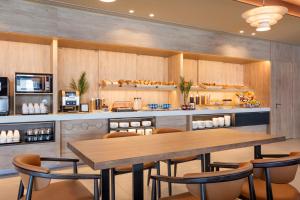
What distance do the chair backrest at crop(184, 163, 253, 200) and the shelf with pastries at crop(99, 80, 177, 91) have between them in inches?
135

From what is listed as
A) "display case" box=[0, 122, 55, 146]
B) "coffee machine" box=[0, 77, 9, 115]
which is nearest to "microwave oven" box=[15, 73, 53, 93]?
"coffee machine" box=[0, 77, 9, 115]

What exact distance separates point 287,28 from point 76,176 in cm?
533

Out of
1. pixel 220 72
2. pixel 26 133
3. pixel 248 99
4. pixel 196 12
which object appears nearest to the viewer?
pixel 26 133

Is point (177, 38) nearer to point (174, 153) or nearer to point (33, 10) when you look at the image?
point (33, 10)

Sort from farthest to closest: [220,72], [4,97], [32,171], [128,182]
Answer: [220,72], [4,97], [128,182], [32,171]

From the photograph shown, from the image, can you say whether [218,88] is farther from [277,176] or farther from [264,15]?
[277,176]

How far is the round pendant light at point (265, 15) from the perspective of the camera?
277 centimetres

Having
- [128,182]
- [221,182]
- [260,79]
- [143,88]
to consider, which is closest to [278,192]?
[221,182]

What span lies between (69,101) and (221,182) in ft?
10.4

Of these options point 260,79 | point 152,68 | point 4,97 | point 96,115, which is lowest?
point 96,115

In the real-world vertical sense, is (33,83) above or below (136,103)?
above

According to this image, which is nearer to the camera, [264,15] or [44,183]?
[44,183]

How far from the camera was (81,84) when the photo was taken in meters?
4.31

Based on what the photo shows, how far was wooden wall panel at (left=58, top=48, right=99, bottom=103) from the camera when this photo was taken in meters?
4.39
